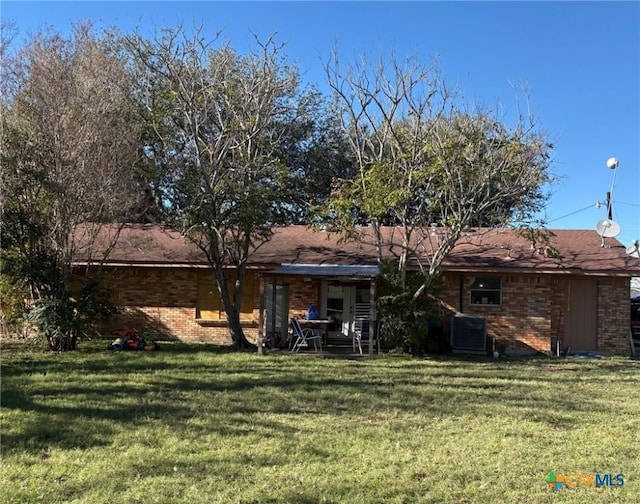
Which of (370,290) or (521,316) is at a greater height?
(370,290)

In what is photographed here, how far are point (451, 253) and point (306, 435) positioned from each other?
11.3 m

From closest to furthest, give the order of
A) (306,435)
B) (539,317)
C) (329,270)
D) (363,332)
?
(306,435) → (329,270) → (363,332) → (539,317)

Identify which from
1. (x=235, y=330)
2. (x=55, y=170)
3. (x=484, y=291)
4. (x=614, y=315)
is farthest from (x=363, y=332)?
(x=55, y=170)

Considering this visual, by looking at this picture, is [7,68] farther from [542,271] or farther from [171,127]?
[542,271]

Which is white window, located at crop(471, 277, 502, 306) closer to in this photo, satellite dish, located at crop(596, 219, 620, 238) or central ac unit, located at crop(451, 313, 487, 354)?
central ac unit, located at crop(451, 313, 487, 354)

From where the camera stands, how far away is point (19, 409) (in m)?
7.09

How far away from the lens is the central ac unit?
14734 millimetres

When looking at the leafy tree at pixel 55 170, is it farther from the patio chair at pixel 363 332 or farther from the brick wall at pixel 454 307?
the patio chair at pixel 363 332

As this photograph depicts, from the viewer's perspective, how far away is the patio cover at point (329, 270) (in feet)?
45.1

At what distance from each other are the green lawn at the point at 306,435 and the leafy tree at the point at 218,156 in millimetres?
4119

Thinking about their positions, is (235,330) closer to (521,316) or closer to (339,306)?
(339,306)
